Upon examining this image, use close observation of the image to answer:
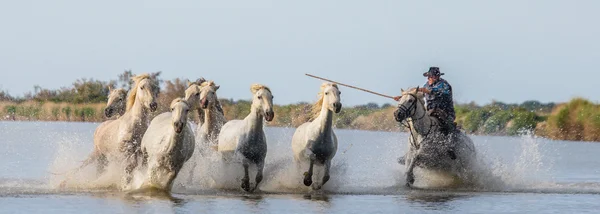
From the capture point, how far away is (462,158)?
65.6 feet

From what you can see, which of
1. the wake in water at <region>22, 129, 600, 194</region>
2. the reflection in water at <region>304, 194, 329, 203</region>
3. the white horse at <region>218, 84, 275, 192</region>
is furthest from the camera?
the wake in water at <region>22, 129, 600, 194</region>

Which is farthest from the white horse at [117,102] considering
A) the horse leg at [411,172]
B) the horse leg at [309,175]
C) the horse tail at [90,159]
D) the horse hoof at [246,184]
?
the horse leg at [411,172]

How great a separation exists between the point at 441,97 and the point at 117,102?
16.0 feet

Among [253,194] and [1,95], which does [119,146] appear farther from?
[1,95]

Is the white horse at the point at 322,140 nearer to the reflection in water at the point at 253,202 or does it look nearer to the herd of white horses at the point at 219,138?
the herd of white horses at the point at 219,138

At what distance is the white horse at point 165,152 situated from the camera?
16.8m

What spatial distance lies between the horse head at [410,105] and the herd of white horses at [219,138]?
1cm

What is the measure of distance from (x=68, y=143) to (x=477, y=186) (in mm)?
6541

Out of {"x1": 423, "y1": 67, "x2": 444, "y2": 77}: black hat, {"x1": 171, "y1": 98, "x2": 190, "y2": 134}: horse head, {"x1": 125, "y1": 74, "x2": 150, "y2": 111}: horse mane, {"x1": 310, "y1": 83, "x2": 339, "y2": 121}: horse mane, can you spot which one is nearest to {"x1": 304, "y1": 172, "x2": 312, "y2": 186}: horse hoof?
{"x1": 310, "y1": 83, "x2": 339, "y2": 121}: horse mane

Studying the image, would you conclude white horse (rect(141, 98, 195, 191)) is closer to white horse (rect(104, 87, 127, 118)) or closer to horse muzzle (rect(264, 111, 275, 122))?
Result: horse muzzle (rect(264, 111, 275, 122))

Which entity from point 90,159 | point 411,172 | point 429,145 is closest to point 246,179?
point 90,159

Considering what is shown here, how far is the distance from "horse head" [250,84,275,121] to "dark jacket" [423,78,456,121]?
3.06m

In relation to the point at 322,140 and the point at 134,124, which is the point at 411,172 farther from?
the point at 134,124

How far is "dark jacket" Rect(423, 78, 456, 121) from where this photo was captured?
1984 centimetres
